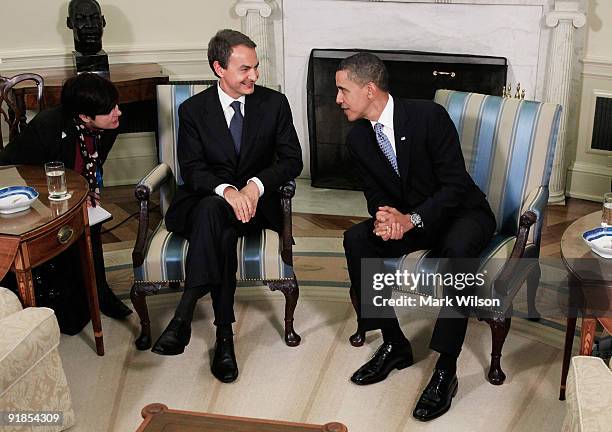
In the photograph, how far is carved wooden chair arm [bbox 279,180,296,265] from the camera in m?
3.24

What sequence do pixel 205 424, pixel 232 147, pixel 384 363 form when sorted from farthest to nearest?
pixel 232 147, pixel 384 363, pixel 205 424

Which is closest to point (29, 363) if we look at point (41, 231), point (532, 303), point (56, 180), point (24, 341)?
point (24, 341)

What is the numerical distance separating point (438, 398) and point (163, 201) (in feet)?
4.59

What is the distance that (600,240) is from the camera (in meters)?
2.68

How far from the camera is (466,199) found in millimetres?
3197

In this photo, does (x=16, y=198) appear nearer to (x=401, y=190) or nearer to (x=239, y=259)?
(x=239, y=259)

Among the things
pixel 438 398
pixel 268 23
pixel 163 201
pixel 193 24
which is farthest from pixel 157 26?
pixel 438 398

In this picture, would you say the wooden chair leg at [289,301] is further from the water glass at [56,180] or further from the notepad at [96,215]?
the water glass at [56,180]

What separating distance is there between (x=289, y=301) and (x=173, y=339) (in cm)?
49

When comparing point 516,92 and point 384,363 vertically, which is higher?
point 516,92

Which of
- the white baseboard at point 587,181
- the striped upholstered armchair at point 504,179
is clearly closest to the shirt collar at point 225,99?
the striped upholstered armchair at point 504,179

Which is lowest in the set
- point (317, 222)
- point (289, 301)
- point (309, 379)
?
point (309, 379)

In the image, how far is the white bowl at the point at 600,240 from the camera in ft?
8.63

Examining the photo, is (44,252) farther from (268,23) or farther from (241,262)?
(268,23)
